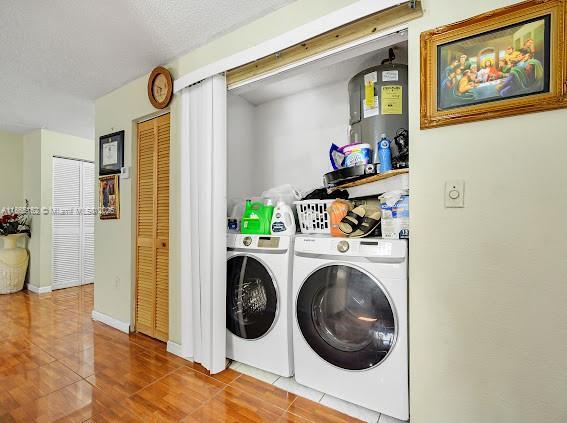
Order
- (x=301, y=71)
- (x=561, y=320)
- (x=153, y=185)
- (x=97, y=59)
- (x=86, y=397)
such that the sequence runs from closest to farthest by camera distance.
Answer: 1. (x=561, y=320)
2. (x=86, y=397)
3. (x=301, y=71)
4. (x=97, y=59)
5. (x=153, y=185)

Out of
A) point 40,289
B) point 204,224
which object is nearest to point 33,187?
point 40,289

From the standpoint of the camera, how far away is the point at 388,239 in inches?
54.5

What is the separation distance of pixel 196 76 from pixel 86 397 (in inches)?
83.4

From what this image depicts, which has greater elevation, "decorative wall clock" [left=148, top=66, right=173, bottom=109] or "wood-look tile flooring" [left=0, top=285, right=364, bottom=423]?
"decorative wall clock" [left=148, top=66, right=173, bottom=109]

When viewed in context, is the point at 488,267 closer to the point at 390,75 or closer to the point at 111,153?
the point at 390,75

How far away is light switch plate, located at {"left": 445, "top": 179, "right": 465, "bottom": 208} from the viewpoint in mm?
1197

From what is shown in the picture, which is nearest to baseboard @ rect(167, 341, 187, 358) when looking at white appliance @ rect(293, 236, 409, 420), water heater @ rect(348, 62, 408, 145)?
white appliance @ rect(293, 236, 409, 420)

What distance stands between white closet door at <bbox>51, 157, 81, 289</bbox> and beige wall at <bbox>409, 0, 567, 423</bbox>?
4735mm

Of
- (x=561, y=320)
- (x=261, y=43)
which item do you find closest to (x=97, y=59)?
(x=261, y=43)

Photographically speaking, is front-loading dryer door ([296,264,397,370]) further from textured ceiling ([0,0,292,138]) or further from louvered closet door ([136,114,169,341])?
textured ceiling ([0,0,292,138])

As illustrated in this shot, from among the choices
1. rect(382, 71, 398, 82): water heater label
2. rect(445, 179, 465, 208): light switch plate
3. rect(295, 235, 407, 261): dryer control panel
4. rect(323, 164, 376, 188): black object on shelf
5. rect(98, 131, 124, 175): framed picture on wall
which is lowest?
rect(295, 235, 407, 261): dryer control panel

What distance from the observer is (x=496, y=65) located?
1.11 metres

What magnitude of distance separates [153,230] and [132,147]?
812 millimetres

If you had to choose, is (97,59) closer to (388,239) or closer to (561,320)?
(388,239)
